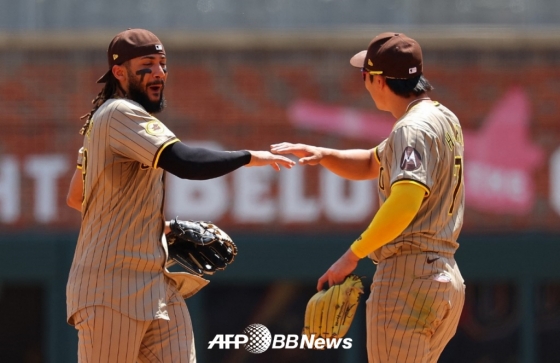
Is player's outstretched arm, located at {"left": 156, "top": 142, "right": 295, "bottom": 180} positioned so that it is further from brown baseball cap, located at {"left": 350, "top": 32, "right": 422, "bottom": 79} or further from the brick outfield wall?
the brick outfield wall

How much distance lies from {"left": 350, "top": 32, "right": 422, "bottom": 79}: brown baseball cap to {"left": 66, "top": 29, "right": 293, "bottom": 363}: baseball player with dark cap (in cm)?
60

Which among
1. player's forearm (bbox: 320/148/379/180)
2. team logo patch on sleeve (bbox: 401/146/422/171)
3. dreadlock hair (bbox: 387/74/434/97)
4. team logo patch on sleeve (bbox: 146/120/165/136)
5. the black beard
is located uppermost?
dreadlock hair (bbox: 387/74/434/97)

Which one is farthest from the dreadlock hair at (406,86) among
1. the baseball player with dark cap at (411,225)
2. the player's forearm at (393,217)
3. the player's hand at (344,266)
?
the player's hand at (344,266)

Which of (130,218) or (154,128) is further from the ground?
(154,128)

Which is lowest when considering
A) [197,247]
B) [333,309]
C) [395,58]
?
[333,309]

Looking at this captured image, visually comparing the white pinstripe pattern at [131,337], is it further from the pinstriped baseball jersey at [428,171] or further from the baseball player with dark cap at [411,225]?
the pinstriped baseball jersey at [428,171]

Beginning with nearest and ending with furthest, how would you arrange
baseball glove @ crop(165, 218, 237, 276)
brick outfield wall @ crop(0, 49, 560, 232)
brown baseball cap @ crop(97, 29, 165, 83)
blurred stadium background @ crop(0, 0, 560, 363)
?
brown baseball cap @ crop(97, 29, 165, 83) < baseball glove @ crop(165, 218, 237, 276) < blurred stadium background @ crop(0, 0, 560, 363) < brick outfield wall @ crop(0, 49, 560, 232)

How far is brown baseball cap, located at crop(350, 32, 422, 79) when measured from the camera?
409cm

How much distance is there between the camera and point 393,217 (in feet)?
12.4

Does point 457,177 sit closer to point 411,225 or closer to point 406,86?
point 411,225

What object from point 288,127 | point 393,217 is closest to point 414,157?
point 393,217

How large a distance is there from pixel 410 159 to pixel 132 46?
1243 millimetres

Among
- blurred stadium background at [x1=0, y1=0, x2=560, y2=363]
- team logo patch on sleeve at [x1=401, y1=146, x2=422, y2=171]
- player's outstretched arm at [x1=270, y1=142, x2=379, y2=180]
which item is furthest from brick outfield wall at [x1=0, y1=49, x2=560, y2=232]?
team logo patch on sleeve at [x1=401, y1=146, x2=422, y2=171]
